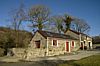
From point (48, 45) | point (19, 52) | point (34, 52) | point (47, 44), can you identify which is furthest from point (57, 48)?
point (19, 52)

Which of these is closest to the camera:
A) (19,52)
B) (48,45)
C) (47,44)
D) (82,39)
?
(19,52)

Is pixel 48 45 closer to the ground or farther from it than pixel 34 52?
farther from it

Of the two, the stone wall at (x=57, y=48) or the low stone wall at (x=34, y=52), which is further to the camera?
the stone wall at (x=57, y=48)

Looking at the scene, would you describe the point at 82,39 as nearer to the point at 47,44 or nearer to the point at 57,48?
the point at 57,48

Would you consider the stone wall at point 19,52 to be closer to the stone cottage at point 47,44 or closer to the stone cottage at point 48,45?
the stone cottage at point 48,45

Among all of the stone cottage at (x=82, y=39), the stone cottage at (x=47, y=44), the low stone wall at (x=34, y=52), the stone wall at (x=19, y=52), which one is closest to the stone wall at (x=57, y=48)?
the stone cottage at (x=47, y=44)

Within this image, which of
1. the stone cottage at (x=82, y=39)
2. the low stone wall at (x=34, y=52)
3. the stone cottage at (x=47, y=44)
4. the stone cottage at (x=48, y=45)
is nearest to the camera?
the low stone wall at (x=34, y=52)

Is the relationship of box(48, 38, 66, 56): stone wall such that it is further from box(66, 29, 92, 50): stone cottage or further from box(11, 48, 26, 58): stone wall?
box(66, 29, 92, 50): stone cottage

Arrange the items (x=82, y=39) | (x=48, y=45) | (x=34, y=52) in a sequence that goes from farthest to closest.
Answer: (x=82, y=39)
(x=48, y=45)
(x=34, y=52)

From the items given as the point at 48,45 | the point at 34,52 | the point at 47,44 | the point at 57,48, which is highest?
the point at 47,44

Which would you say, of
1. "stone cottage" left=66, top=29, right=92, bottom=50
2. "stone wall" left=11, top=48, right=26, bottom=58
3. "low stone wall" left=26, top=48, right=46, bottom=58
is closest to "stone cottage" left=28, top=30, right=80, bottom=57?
"low stone wall" left=26, top=48, right=46, bottom=58

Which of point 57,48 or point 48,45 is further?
point 57,48

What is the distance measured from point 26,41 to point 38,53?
6.77 metres

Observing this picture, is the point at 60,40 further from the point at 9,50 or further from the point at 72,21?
the point at 72,21
